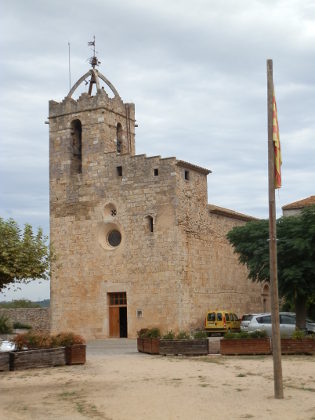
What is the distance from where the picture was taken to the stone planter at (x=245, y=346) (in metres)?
20.2

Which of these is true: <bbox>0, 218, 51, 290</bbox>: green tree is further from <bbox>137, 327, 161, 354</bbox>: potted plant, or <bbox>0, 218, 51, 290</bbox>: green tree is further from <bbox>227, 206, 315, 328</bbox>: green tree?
<bbox>227, 206, 315, 328</bbox>: green tree

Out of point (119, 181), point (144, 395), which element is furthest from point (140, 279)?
point (144, 395)

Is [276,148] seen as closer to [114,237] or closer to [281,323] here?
[281,323]

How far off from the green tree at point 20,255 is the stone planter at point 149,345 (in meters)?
5.10

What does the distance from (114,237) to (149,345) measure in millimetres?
12223

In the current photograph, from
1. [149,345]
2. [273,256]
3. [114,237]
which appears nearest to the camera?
[273,256]

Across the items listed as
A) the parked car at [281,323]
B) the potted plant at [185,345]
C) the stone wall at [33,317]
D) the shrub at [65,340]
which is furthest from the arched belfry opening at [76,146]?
the shrub at [65,340]

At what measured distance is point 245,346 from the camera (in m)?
20.3

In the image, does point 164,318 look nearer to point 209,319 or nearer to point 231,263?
point 209,319

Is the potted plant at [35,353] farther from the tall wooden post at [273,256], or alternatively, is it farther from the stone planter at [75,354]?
the tall wooden post at [273,256]

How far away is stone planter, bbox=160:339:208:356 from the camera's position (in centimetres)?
2081

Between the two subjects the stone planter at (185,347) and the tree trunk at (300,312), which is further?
the tree trunk at (300,312)

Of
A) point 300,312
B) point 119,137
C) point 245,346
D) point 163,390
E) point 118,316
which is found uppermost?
point 119,137

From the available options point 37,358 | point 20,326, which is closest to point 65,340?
point 37,358
